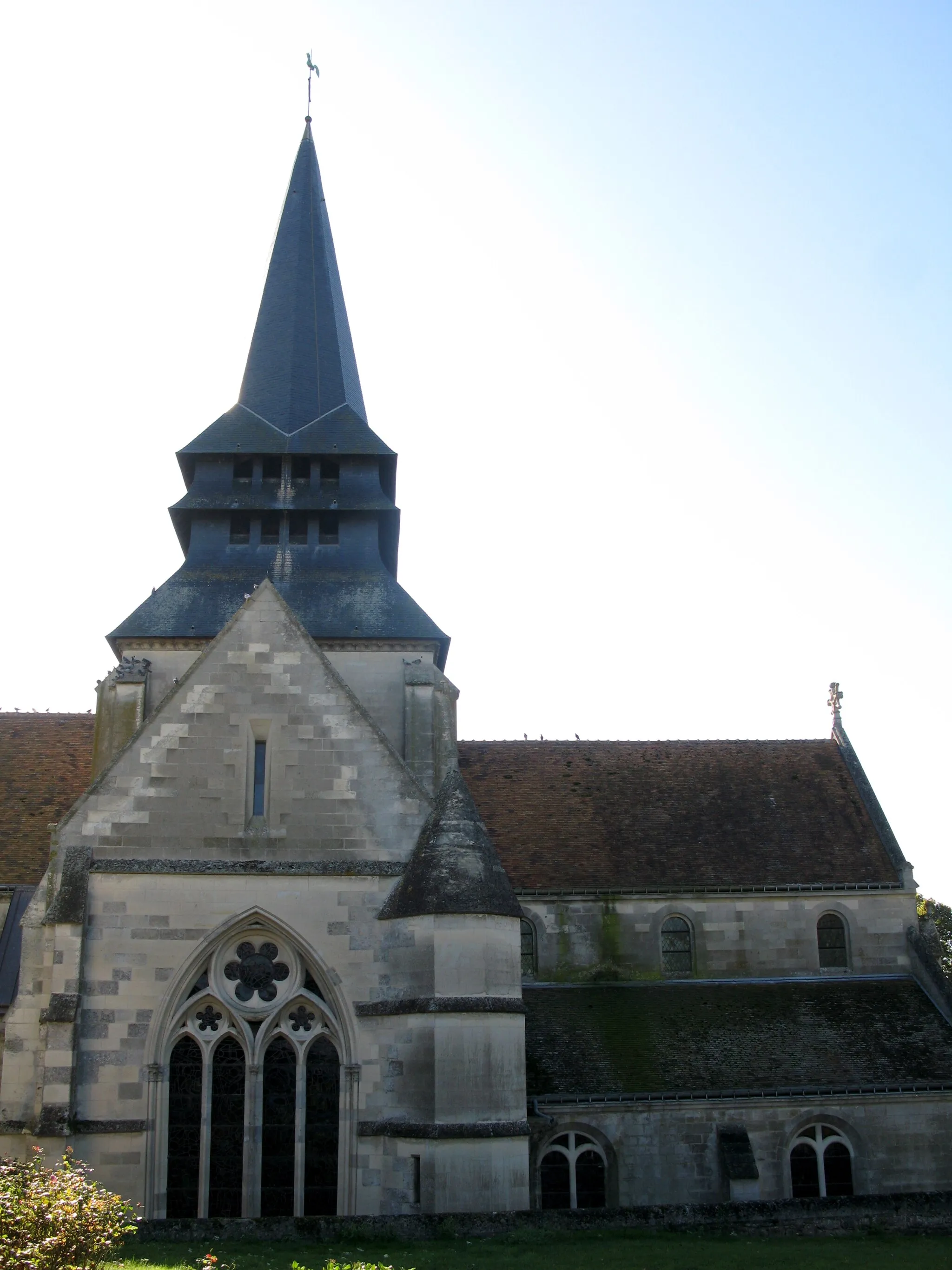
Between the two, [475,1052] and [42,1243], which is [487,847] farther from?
[42,1243]

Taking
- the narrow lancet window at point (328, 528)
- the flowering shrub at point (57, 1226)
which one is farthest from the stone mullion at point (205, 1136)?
the narrow lancet window at point (328, 528)

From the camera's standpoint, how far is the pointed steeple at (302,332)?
101ft

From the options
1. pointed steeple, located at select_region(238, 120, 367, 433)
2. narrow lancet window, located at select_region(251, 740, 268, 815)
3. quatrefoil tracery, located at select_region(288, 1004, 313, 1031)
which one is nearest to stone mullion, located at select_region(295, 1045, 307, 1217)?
quatrefoil tracery, located at select_region(288, 1004, 313, 1031)

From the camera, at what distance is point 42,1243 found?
966cm

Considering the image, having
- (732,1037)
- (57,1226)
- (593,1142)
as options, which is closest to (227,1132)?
(57,1226)

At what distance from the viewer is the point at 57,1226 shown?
32.7ft

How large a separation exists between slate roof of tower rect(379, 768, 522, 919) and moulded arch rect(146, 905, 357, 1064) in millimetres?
1143

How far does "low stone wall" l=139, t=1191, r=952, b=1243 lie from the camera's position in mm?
13211

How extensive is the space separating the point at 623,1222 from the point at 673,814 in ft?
43.3

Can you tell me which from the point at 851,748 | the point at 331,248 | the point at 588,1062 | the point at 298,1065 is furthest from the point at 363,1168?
the point at 331,248

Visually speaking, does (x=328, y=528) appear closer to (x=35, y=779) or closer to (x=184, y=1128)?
(x=35, y=779)

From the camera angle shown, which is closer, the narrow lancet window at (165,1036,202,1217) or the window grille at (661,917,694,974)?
the narrow lancet window at (165,1036,202,1217)

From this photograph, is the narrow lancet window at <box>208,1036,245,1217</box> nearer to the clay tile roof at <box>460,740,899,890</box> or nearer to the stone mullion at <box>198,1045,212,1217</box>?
the stone mullion at <box>198,1045,212,1217</box>

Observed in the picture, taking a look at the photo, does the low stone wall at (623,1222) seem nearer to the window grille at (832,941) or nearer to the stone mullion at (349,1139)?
the stone mullion at (349,1139)
